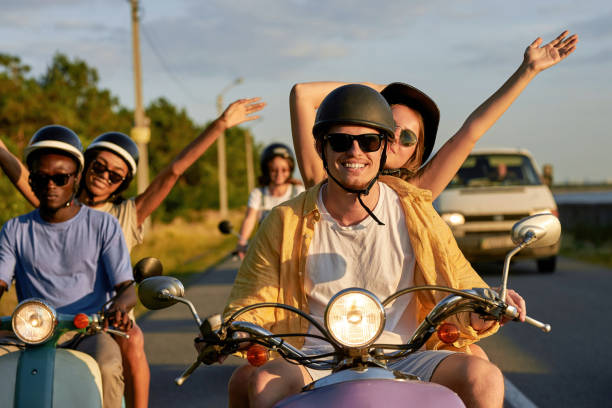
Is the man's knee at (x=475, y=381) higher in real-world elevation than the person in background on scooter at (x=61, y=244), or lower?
lower

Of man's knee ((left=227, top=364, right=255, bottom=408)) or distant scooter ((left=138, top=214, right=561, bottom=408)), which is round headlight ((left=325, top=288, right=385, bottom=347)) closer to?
distant scooter ((left=138, top=214, right=561, bottom=408))

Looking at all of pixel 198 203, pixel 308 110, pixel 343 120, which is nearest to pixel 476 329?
pixel 343 120

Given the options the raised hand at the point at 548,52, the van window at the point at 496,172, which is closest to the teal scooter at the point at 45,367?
the raised hand at the point at 548,52

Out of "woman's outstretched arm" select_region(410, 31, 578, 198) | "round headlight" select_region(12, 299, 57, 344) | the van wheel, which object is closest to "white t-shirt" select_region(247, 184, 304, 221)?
"woman's outstretched arm" select_region(410, 31, 578, 198)

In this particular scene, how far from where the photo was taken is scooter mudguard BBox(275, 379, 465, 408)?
2.36 meters

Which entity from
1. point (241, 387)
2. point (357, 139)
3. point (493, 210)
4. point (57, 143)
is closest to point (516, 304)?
point (357, 139)

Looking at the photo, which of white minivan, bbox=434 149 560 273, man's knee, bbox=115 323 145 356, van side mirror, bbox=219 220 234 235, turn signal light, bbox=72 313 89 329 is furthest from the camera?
white minivan, bbox=434 149 560 273

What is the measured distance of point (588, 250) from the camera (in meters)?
22.1

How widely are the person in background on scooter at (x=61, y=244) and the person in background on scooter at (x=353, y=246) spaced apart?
113 centimetres

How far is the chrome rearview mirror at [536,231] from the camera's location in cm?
287

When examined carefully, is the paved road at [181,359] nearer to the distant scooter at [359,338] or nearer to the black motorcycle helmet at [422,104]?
the black motorcycle helmet at [422,104]

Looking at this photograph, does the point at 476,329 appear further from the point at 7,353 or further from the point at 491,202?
the point at 491,202

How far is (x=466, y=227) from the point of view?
48.4 feet

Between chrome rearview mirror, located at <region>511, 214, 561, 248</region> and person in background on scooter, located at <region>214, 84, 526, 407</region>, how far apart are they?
365mm
